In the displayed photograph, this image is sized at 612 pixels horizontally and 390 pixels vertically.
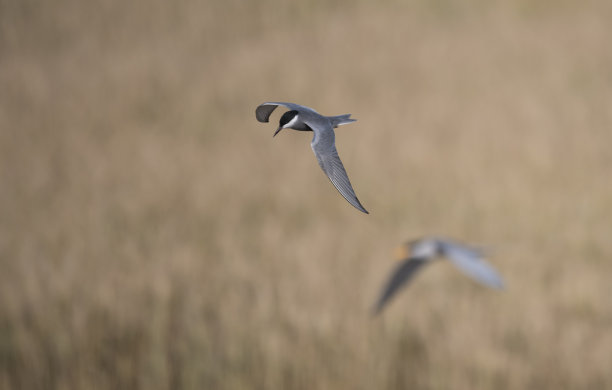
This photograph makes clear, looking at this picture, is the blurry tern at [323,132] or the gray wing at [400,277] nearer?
the blurry tern at [323,132]

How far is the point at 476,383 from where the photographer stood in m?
3.31

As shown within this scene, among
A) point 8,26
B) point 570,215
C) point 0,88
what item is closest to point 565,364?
point 570,215

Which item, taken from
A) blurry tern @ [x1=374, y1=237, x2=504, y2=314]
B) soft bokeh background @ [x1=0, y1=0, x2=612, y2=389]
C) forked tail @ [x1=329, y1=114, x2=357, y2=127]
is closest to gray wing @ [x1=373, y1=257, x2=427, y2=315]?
blurry tern @ [x1=374, y1=237, x2=504, y2=314]

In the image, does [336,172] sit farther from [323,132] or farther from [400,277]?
[400,277]

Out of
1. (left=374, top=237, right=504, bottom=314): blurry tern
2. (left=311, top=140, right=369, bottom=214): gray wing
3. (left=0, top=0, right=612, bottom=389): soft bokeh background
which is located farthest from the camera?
(left=0, top=0, right=612, bottom=389): soft bokeh background

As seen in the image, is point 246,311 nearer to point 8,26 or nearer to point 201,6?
point 201,6

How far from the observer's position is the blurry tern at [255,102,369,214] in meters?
0.30

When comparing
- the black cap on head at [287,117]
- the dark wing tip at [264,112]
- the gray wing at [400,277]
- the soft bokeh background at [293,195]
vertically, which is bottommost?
the dark wing tip at [264,112]

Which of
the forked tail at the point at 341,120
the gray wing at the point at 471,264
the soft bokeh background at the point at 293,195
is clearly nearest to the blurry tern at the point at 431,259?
the gray wing at the point at 471,264

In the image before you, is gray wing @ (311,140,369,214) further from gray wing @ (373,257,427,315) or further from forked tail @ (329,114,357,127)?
gray wing @ (373,257,427,315)

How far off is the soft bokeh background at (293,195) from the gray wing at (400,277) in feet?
6.61

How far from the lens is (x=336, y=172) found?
1.00ft

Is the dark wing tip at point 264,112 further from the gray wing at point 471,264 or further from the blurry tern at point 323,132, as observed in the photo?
the gray wing at point 471,264

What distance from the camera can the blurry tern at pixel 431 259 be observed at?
133cm
